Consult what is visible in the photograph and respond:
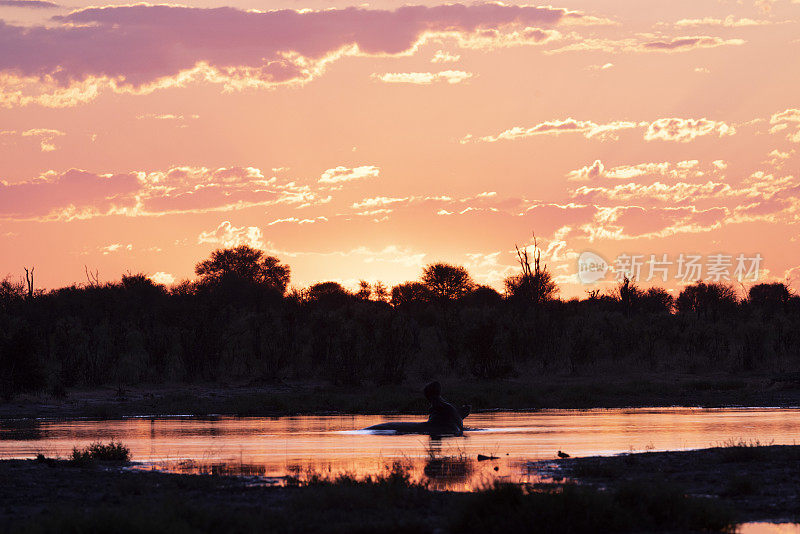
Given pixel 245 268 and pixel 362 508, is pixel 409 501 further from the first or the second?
pixel 245 268

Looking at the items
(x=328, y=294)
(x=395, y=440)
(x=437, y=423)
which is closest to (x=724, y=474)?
(x=395, y=440)

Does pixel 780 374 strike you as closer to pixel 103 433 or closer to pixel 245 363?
pixel 245 363

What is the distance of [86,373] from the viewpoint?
4672cm

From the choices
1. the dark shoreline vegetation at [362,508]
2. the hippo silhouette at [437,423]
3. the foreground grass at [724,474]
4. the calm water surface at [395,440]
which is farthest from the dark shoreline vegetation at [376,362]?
the dark shoreline vegetation at [362,508]

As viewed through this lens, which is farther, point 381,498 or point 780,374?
point 780,374

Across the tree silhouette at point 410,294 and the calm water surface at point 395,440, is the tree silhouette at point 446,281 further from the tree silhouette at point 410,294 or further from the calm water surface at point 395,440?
the calm water surface at point 395,440

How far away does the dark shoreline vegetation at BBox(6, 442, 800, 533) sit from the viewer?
13062mm

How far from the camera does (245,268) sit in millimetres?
124125

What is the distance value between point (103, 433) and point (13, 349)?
12882 mm

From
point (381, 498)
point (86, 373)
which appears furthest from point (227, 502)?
point (86, 373)

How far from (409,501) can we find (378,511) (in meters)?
0.77

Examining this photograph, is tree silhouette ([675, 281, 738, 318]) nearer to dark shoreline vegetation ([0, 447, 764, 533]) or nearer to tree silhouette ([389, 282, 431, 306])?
tree silhouette ([389, 282, 431, 306])

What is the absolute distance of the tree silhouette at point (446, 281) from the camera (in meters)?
107

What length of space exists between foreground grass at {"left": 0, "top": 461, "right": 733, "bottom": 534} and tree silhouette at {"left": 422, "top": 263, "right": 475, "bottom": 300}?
90.9 metres
